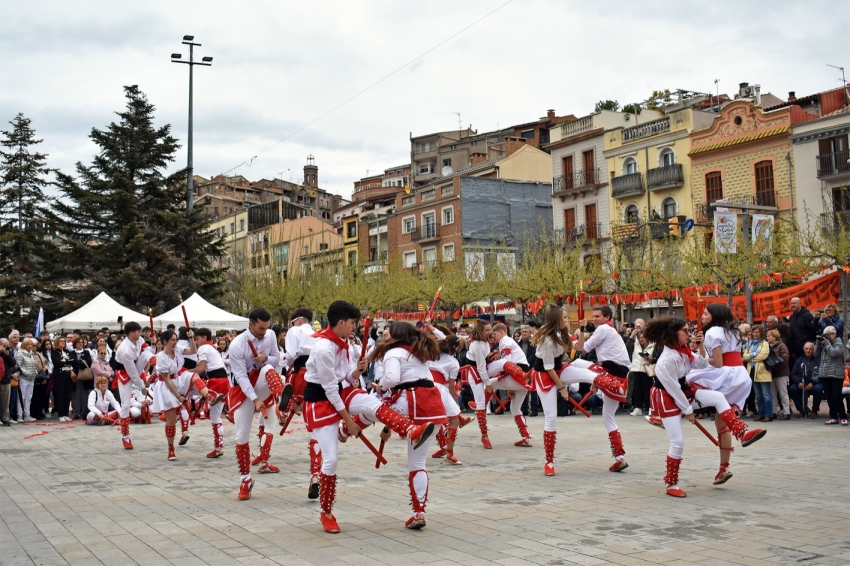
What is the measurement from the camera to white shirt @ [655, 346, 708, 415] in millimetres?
9250

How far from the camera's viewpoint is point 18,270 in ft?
137

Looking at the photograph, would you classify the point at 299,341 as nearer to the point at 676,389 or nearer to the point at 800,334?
the point at 676,389

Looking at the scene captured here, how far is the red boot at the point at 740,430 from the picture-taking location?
28.7ft

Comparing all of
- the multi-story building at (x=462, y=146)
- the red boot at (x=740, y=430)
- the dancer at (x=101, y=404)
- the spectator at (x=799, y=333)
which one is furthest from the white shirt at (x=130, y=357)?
the multi-story building at (x=462, y=146)

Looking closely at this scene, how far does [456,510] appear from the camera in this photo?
330 inches

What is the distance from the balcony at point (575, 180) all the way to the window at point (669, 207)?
16.4 feet

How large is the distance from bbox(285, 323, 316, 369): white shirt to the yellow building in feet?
106

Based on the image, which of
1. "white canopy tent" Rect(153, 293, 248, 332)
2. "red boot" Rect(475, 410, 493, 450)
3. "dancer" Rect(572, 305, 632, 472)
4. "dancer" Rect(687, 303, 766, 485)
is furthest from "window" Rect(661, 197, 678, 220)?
"dancer" Rect(687, 303, 766, 485)

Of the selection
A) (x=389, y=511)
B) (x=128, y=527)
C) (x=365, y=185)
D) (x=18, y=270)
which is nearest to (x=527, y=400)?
(x=389, y=511)

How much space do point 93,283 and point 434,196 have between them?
27.8 meters

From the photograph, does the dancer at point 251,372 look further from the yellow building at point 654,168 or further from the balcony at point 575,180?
the balcony at point 575,180

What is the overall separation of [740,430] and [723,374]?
2.47 feet

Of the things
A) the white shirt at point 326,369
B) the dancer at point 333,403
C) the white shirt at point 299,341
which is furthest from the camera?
the white shirt at point 299,341

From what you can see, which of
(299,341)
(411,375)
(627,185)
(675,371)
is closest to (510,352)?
(299,341)
